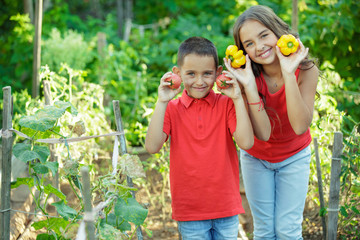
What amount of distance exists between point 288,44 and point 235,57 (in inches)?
9.9

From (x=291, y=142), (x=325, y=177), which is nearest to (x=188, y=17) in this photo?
(x=325, y=177)

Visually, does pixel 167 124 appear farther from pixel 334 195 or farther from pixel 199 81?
pixel 334 195

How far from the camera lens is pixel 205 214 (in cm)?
201

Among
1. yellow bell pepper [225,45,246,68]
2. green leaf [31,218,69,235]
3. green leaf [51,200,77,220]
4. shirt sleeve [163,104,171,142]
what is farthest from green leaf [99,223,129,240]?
yellow bell pepper [225,45,246,68]

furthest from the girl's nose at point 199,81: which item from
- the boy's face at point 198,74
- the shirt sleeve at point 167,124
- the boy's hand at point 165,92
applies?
the shirt sleeve at point 167,124

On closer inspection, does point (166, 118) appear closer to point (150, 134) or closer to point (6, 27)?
point (150, 134)

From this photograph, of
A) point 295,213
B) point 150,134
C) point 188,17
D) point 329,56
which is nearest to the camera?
point 150,134

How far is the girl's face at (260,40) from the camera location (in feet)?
6.75

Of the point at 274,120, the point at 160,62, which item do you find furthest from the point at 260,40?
the point at 160,62

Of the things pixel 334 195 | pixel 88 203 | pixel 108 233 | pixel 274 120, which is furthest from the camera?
pixel 334 195

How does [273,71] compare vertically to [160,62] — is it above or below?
below

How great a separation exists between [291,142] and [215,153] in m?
0.43

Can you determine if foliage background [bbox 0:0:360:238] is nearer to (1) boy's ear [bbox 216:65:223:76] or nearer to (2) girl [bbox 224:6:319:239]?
(2) girl [bbox 224:6:319:239]

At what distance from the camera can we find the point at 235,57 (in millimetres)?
2057
